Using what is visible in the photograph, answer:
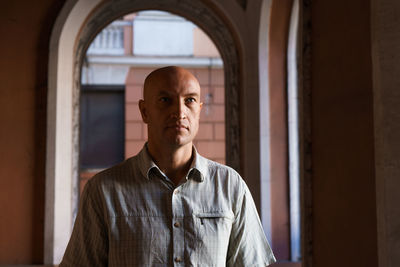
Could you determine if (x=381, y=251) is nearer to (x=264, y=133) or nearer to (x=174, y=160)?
(x=174, y=160)

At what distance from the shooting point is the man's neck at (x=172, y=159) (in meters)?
1.72

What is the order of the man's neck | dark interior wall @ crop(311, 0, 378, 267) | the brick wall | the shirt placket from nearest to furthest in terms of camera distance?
the shirt placket < the man's neck < dark interior wall @ crop(311, 0, 378, 267) < the brick wall

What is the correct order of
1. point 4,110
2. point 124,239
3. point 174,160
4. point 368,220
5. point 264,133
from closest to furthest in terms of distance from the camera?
point 124,239, point 174,160, point 368,220, point 4,110, point 264,133

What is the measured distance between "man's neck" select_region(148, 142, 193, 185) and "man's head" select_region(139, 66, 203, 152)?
0.03 metres

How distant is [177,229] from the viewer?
5.32 feet

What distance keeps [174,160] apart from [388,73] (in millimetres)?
1654

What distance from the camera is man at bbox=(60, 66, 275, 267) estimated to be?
1.61m

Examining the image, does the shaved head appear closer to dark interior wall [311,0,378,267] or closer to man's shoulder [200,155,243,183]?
man's shoulder [200,155,243,183]

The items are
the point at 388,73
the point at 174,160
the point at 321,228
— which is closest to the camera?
the point at 174,160

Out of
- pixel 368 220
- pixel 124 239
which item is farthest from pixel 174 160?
pixel 368 220

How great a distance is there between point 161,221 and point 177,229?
6 cm

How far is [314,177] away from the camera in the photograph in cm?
412

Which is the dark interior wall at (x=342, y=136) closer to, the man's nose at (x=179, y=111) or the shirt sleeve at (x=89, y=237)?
the man's nose at (x=179, y=111)

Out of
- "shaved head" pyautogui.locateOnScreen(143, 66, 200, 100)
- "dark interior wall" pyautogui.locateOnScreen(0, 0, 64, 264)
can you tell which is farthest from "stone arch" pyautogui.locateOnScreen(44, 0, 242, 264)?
"shaved head" pyautogui.locateOnScreen(143, 66, 200, 100)
